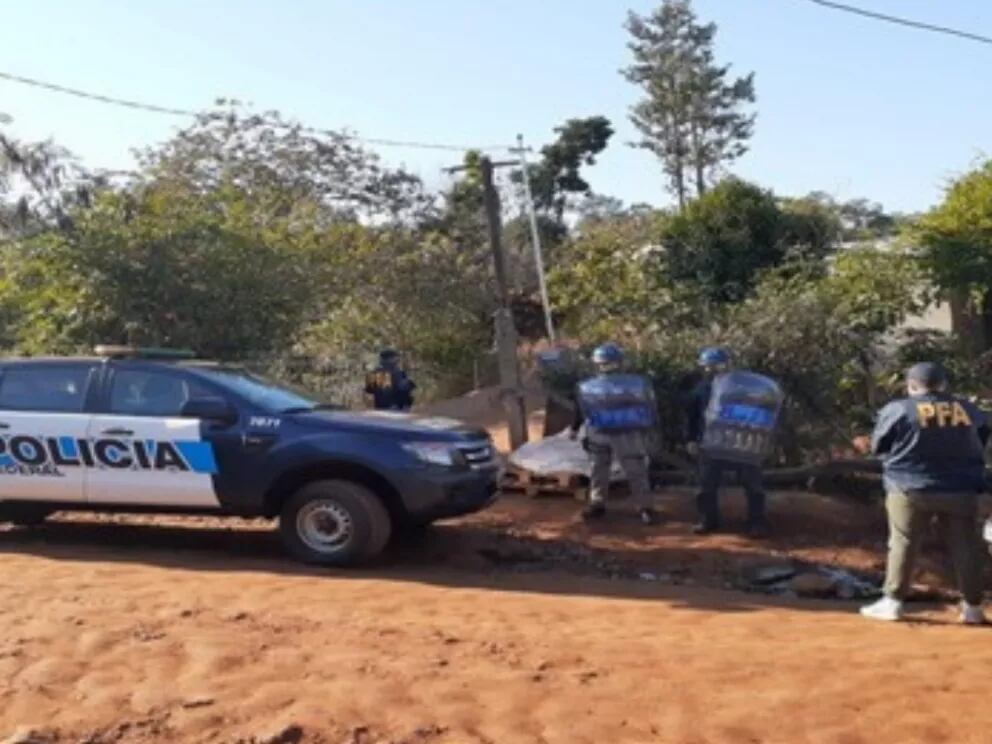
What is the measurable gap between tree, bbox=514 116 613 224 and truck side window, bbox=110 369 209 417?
3072cm

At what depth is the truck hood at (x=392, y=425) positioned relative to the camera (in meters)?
9.11

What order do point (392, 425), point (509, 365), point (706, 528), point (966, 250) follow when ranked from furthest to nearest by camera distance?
point (966, 250), point (509, 365), point (706, 528), point (392, 425)

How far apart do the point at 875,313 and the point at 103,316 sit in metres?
8.86

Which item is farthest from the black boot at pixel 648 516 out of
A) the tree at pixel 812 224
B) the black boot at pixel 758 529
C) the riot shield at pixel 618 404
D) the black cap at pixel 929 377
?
the tree at pixel 812 224

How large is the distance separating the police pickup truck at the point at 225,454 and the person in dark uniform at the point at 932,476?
2.96 metres

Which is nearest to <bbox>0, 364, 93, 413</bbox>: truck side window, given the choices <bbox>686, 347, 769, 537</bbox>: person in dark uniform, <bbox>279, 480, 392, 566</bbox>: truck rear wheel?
<bbox>279, 480, 392, 566</bbox>: truck rear wheel

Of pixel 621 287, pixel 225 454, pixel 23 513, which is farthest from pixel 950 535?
pixel 621 287

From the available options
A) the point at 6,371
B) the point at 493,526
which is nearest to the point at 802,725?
the point at 493,526

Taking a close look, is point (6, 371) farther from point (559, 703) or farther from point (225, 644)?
point (559, 703)

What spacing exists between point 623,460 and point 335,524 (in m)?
2.76

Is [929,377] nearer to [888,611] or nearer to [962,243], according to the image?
[888,611]

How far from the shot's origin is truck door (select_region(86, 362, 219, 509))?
9.25 meters

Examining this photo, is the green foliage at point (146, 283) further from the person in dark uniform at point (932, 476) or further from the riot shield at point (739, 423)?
the person in dark uniform at point (932, 476)

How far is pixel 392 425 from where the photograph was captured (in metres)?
9.16
